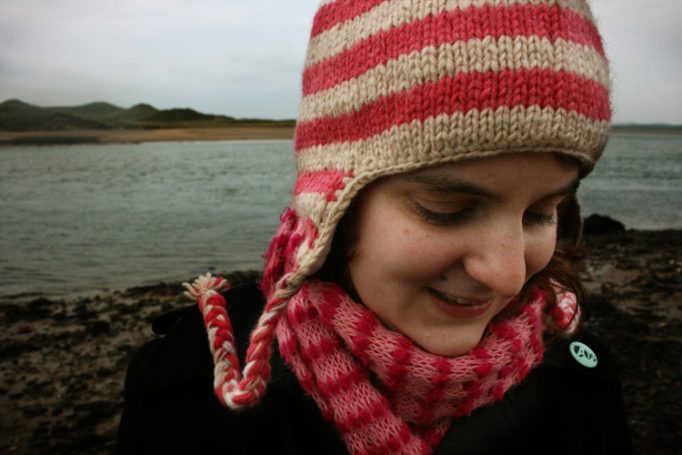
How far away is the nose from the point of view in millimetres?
1396

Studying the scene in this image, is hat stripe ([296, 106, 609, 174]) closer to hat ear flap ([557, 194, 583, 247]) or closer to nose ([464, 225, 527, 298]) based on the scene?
nose ([464, 225, 527, 298])

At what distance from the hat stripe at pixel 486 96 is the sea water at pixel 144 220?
882 cm

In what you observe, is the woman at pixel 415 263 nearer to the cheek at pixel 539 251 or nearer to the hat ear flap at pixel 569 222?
the cheek at pixel 539 251

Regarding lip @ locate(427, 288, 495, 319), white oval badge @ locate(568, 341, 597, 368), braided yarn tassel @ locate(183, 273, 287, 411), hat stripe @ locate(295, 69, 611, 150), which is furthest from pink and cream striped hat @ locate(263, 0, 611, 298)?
white oval badge @ locate(568, 341, 597, 368)

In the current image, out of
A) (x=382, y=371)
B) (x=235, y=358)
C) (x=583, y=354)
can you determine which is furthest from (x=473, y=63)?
(x=583, y=354)

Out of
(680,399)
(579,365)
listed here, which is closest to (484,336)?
(579,365)

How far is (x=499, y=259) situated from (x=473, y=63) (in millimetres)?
532

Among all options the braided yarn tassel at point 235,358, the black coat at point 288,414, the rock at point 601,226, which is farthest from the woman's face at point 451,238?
the rock at point 601,226

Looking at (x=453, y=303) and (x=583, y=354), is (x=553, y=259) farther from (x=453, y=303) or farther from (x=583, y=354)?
(x=453, y=303)

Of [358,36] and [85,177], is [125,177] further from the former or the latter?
[358,36]

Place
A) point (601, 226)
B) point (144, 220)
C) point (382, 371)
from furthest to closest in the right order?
point (144, 220) → point (601, 226) → point (382, 371)

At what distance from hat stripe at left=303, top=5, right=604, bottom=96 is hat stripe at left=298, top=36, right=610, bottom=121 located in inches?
0.7

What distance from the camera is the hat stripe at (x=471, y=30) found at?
4.35 ft

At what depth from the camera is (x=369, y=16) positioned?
1475 millimetres
